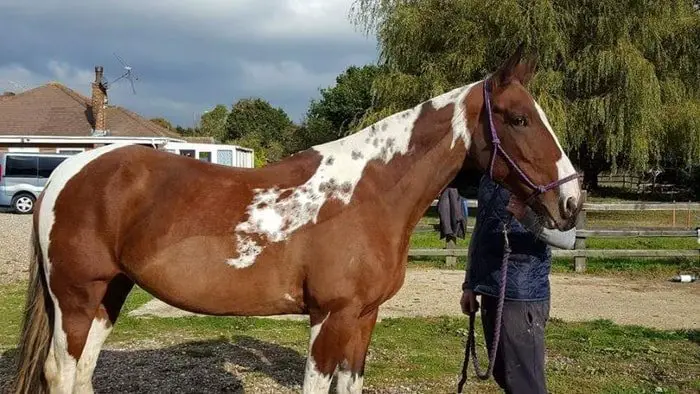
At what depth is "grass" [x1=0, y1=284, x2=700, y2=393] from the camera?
505 cm

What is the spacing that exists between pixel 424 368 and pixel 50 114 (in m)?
33.6

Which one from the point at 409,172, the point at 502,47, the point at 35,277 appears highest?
the point at 502,47

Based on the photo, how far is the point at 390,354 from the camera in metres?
5.85

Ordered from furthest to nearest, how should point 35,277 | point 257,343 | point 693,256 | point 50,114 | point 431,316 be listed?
1. point 50,114
2. point 693,256
3. point 431,316
4. point 257,343
5. point 35,277

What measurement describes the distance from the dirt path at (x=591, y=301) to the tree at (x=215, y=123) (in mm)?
58874

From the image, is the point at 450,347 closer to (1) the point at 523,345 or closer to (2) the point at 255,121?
(1) the point at 523,345

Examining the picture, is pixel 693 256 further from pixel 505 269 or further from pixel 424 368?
pixel 505 269

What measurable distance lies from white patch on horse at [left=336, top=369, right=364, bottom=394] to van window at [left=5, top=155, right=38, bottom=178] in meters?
22.0

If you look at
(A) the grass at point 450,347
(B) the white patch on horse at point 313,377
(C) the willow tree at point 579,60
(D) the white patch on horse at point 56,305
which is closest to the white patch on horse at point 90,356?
(D) the white patch on horse at point 56,305

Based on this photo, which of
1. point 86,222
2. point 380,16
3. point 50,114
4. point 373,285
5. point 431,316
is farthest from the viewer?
point 50,114

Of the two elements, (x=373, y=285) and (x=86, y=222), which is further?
(x=86, y=222)

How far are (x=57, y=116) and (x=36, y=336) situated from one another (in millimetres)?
33450

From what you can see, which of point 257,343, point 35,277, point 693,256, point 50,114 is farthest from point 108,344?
point 50,114

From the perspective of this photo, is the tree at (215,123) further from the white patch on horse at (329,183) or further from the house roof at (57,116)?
the white patch on horse at (329,183)
